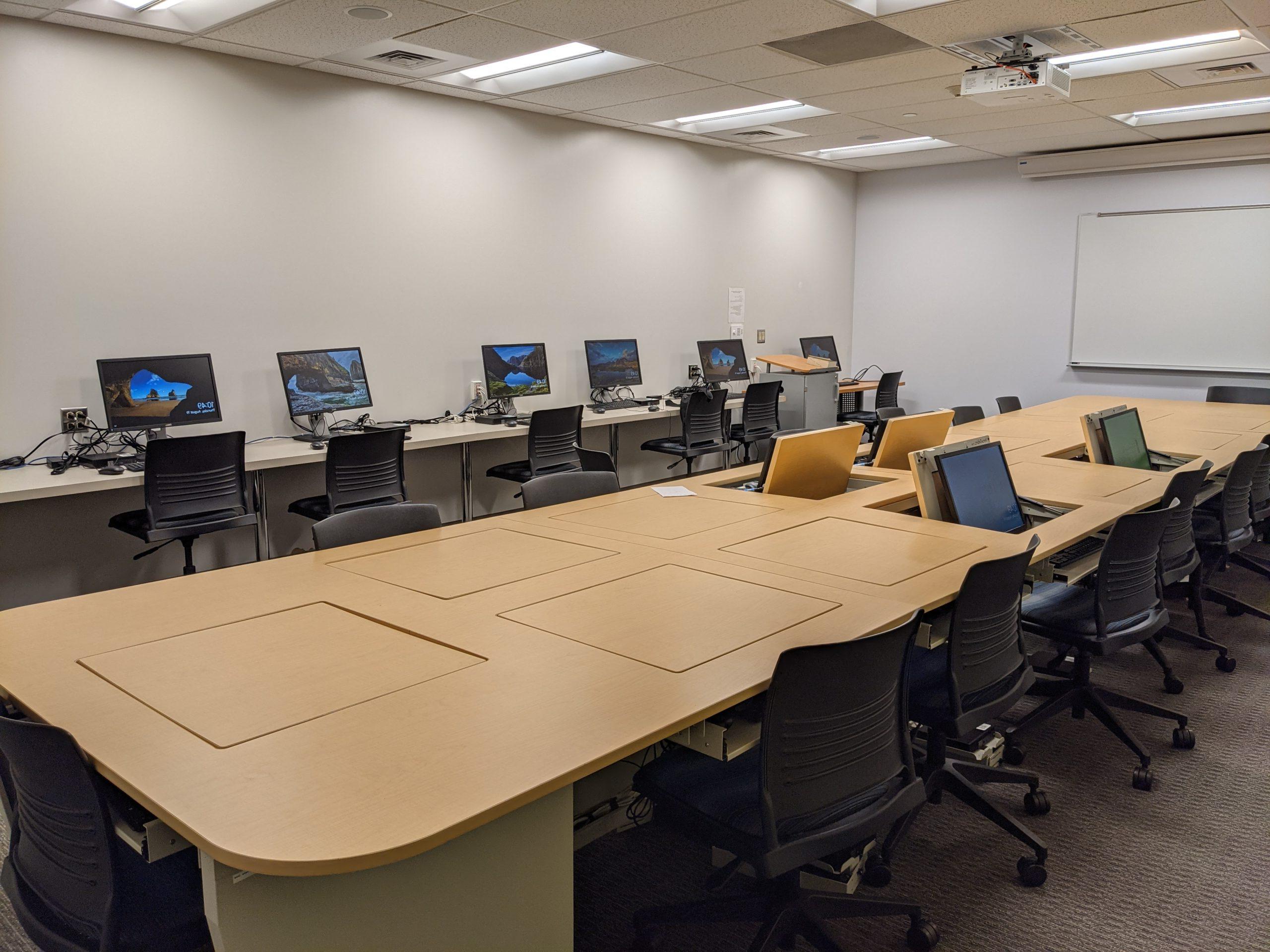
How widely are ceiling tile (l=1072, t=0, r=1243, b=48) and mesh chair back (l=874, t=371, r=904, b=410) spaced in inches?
154

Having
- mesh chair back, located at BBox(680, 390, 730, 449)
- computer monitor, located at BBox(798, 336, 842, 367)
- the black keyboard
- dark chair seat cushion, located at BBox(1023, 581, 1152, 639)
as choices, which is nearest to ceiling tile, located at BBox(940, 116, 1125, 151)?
computer monitor, located at BBox(798, 336, 842, 367)

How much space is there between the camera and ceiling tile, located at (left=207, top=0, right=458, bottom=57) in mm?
4180

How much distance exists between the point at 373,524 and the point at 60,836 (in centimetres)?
168

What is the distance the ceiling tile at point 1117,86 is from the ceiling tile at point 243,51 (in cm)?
455

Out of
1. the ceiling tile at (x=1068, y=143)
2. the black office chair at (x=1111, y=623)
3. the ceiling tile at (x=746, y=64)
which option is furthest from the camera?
the ceiling tile at (x=1068, y=143)

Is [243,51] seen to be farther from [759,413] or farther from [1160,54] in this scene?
[1160,54]

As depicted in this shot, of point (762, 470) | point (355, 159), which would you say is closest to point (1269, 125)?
point (762, 470)

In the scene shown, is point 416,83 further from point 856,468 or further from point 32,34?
point 856,468

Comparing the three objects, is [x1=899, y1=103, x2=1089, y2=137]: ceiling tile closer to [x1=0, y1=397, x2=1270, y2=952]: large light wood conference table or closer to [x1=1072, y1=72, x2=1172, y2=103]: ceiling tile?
[x1=1072, y1=72, x2=1172, y2=103]: ceiling tile

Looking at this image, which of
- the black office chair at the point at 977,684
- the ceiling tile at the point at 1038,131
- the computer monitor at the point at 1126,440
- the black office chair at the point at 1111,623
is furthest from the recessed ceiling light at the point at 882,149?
the black office chair at the point at 977,684

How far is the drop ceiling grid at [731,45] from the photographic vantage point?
4.24 m

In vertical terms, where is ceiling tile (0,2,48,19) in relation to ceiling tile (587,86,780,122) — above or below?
above

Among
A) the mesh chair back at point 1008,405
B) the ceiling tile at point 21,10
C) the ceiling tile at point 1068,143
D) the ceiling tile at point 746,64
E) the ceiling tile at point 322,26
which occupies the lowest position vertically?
the mesh chair back at point 1008,405

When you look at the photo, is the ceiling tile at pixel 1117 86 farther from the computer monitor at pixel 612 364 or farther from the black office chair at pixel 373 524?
the black office chair at pixel 373 524
